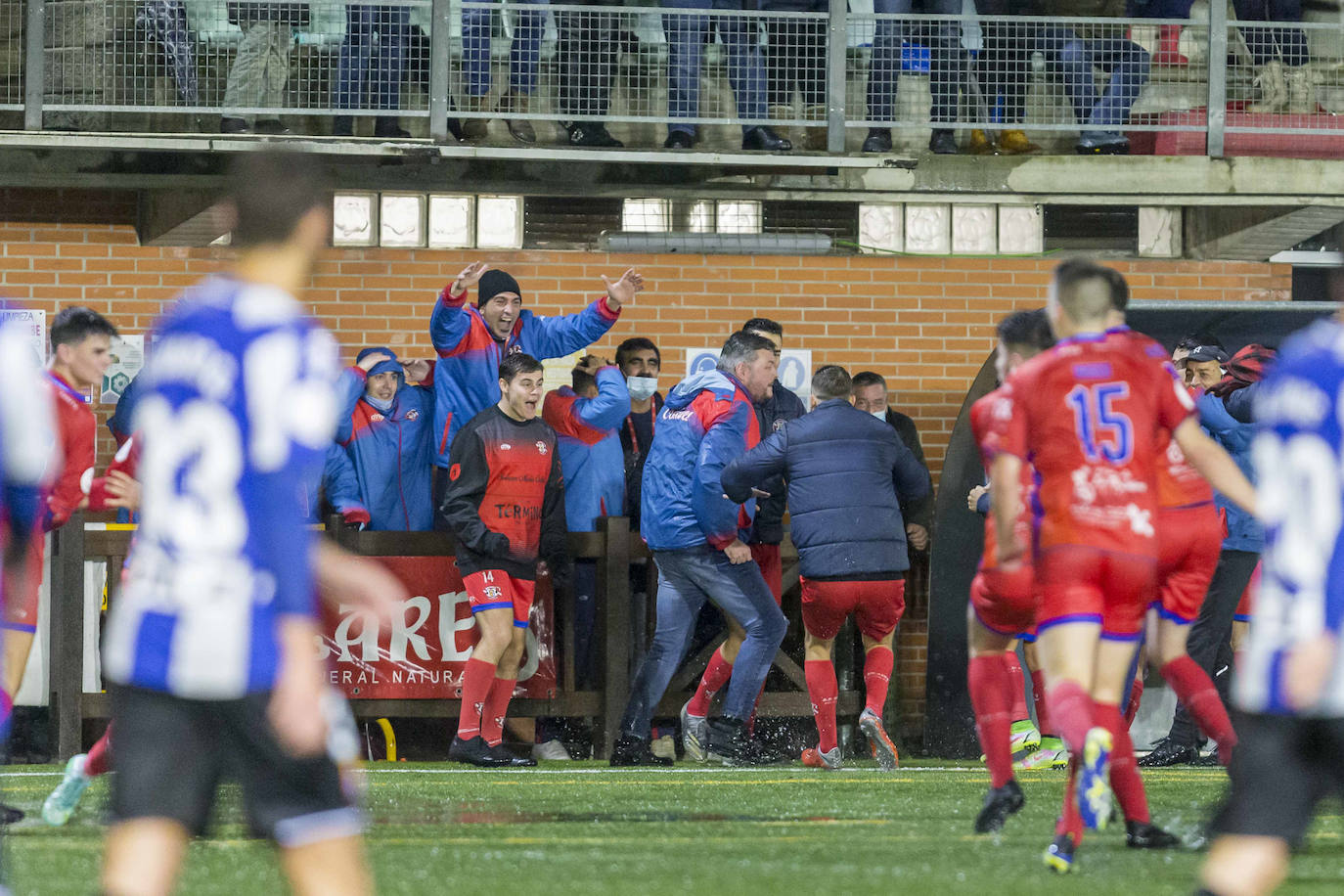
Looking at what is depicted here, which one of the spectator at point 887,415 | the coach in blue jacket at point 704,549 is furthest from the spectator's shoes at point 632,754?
the spectator at point 887,415

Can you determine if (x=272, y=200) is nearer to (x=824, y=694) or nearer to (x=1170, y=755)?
(x=824, y=694)

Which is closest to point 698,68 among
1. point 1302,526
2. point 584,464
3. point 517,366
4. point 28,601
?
point 584,464

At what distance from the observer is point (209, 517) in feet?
11.5

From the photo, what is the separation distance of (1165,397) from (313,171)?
11.0ft

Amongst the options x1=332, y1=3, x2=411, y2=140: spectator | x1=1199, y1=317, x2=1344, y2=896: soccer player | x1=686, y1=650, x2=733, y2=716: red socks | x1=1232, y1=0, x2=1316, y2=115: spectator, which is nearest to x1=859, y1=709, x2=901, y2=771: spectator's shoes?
x1=686, y1=650, x2=733, y2=716: red socks

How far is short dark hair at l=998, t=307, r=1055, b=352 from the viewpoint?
723 cm

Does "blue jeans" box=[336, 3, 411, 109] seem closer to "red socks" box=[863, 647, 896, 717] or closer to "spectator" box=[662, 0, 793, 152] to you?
"spectator" box=[662, 0, 793, 152]

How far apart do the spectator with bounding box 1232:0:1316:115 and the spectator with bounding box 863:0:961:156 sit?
2.30 metres

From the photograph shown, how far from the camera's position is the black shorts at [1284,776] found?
3.77 meters

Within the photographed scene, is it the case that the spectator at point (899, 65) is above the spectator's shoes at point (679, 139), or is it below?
above

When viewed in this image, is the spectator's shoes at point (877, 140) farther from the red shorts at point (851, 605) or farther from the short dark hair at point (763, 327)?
the red shorts at point (851, 605)

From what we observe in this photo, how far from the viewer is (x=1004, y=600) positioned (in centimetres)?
690

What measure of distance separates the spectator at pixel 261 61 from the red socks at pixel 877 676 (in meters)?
5.50

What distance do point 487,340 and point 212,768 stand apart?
26.7 feet
